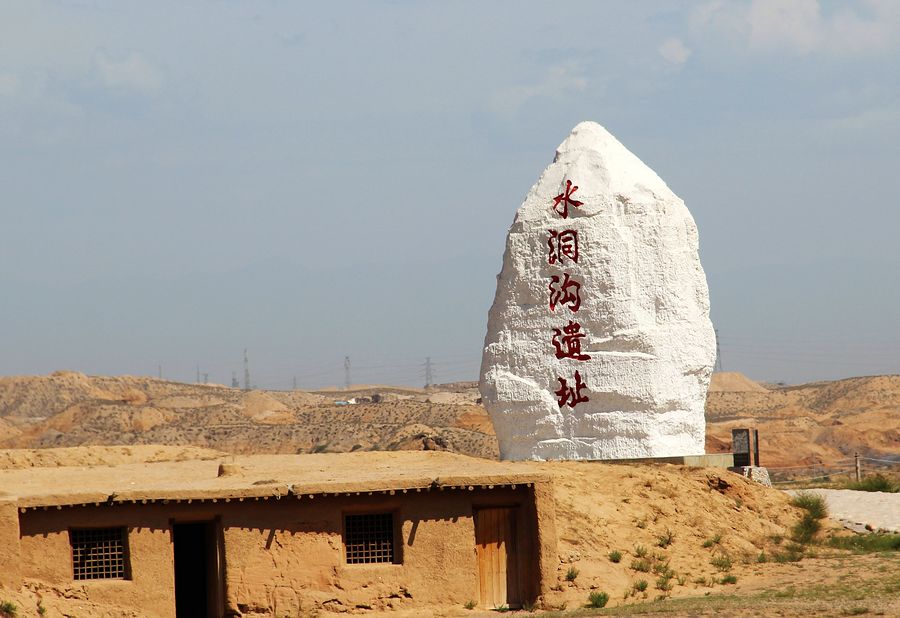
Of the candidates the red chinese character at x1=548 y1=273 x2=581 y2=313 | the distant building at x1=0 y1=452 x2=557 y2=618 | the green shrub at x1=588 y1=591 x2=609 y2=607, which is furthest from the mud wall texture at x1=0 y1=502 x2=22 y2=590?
the red chinese character at x1=548 y1=273 x2=581 y2=313

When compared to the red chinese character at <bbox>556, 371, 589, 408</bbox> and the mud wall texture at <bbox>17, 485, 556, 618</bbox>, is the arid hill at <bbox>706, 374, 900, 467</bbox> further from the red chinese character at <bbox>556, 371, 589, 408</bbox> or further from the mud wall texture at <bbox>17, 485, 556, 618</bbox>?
the mud wall texture at <bbox>17, 485, 556, 618</bbox>

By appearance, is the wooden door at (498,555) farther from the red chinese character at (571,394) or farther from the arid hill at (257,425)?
the arid hill at (257,425)

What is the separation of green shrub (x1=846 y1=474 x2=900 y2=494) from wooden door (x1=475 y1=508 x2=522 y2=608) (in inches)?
516

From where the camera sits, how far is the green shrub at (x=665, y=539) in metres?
20.5

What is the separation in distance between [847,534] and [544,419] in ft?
18.6

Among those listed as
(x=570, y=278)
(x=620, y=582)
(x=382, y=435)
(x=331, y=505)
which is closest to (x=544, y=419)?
(x=570, y=278)

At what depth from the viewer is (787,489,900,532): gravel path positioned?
78.1 ft

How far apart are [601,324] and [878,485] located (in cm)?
868

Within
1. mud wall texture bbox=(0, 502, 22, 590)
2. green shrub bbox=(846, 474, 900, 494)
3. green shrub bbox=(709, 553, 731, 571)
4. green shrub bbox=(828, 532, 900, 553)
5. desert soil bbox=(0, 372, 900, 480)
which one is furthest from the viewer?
desert soil bbox=(0, 372, 900, 480)

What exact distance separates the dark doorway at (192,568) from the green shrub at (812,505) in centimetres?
1058

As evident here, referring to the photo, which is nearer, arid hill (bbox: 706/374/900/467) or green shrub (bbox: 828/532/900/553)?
green shrub (bbox: 828/532/900/553)

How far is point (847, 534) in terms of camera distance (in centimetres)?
2302

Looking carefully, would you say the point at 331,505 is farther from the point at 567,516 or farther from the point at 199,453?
the point at 199,453

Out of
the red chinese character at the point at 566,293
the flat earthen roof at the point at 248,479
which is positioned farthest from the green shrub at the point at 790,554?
the red chinese character at the point at 566,293
